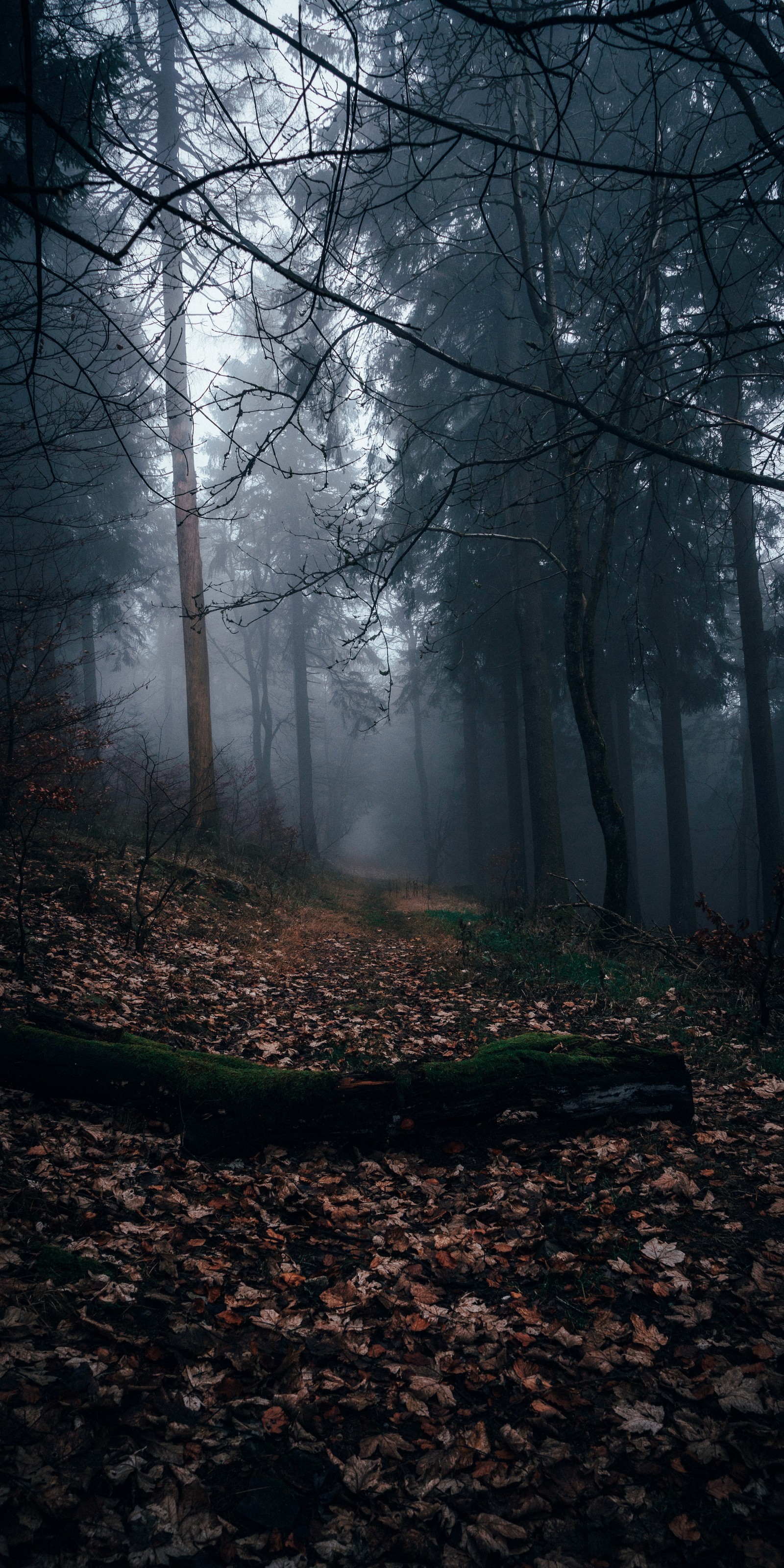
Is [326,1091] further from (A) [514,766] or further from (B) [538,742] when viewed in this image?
(A) [514,766]

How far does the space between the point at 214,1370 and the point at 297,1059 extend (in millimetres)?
2633

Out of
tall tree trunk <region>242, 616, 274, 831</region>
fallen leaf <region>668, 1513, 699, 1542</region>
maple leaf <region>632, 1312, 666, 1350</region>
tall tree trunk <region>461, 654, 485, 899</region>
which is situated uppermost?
tall tree trunk <region>242, 616, 274, 831</region>

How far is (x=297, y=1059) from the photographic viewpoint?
5.15 meters

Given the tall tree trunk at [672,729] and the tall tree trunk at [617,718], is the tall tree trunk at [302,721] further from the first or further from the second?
the tall tree trunk at [672,729]

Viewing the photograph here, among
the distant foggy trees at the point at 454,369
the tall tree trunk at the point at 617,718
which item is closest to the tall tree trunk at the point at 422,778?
the distant foggy trees at the point at 454,369

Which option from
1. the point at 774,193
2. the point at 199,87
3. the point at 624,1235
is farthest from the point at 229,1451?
the point at 199,87

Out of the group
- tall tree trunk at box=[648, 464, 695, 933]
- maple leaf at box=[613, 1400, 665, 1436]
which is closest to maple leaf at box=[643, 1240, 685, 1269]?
maple leaf at box=[613, 1400, 665, 1436]

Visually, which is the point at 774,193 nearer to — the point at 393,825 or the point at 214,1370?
the point at 214,1370

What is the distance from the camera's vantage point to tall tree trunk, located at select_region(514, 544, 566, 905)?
12352 millimetres

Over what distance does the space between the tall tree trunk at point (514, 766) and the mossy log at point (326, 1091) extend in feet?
39.5

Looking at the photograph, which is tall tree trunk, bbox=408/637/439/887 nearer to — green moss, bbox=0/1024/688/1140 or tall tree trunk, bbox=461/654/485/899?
tall tree trunk, bbox=461/654/485/899

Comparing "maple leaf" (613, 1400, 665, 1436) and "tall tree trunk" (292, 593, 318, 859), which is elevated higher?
"tall tree trunk" (292, 593, 318, 859)

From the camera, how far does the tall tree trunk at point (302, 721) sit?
2244 centimetres

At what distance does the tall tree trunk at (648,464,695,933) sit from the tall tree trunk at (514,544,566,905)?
2.89m
